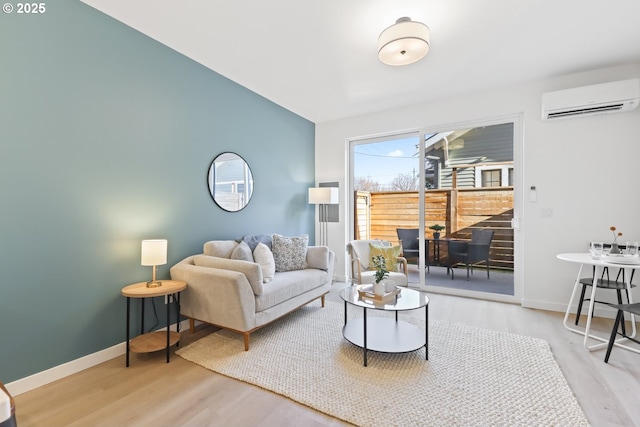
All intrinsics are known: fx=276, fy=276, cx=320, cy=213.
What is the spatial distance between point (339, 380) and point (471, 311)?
2.09m

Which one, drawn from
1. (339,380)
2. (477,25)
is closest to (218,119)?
(477,25)

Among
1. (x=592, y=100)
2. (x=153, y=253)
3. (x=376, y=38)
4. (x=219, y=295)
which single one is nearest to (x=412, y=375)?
(x=219, y=295)

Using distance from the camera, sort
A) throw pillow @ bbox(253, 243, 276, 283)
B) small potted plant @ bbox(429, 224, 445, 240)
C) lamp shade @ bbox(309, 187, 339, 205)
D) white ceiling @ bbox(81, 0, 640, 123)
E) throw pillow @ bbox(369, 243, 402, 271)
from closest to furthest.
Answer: white ceiling @ bbox(81, 0, 640, 123) → throw pillow @ bbox(253, 243, 276, 283) → throw pillow @ bbox(369, 243, 402, 271) → small potted plant @ bbox(429, 224, 445, 240) → lamp shade @ bbox(309, 187, 339, 205)

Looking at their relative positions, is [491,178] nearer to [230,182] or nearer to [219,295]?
[230,182]

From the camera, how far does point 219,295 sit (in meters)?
2.32

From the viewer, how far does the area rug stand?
157 centimetres

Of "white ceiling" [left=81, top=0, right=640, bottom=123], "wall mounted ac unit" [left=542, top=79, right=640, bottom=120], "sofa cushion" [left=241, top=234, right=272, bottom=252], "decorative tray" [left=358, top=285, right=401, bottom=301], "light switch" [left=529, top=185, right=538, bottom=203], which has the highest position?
"white ceiling" [left=81, top=0, right=640, bottom=123]

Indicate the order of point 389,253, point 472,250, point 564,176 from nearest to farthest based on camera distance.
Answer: point 564,176 < point 389,253 < point 472,250

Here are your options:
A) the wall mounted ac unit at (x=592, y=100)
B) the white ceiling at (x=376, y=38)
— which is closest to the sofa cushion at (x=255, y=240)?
the white ceiling at (x=376, y=38)

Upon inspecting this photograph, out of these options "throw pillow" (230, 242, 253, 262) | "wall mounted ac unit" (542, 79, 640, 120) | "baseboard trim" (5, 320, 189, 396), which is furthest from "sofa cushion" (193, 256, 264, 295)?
"wall mounted ac unit" (542, 79, 640, 120)

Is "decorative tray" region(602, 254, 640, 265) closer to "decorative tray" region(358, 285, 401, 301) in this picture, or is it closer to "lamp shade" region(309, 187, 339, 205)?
"decorative tray" region(358, 285, 401, 301)

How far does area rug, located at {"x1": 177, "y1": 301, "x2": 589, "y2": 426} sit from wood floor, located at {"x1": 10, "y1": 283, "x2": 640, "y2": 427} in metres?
0.09

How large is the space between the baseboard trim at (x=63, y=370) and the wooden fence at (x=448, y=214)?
353cm

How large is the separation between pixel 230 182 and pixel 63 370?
83.2 inches
